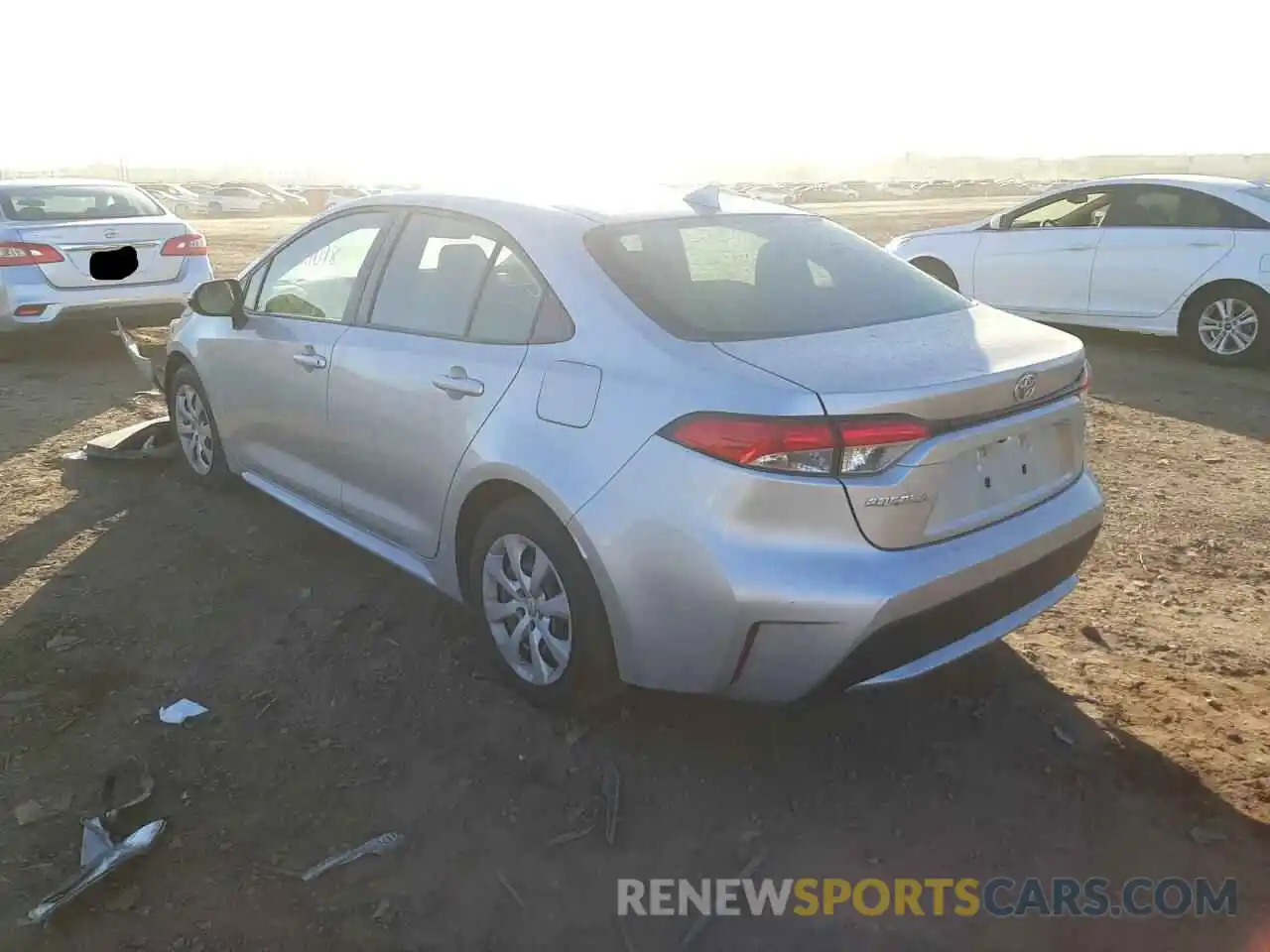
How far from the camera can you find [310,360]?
13.8 ft

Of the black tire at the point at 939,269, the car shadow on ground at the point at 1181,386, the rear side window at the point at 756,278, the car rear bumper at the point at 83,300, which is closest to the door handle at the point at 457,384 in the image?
the rear side window at the point at 756,278

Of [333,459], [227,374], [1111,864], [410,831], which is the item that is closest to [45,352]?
[227,374]

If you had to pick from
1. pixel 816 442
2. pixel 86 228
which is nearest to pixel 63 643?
pixel 816 442

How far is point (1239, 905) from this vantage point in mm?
2605

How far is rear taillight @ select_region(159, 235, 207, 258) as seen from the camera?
340 inches

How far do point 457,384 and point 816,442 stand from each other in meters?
1.31

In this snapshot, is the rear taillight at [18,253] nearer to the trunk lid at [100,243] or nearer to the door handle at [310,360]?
the trunk lid at [100,243]

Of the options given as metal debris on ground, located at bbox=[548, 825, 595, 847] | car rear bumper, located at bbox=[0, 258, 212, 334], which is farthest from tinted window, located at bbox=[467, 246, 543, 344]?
car rear bumper, located at bbox=[0, 258, 212, 334]

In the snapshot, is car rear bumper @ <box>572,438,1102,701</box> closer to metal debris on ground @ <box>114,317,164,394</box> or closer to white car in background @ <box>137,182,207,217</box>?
metal debris on ground @ <box>114,317,164,394</box>

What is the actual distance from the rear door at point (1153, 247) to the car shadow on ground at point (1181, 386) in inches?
18.9

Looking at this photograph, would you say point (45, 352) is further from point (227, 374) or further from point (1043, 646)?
point (1043, 646)

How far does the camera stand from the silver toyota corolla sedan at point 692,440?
8.79 ft

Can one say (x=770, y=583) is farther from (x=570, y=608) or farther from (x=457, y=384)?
(x=457, y=384)

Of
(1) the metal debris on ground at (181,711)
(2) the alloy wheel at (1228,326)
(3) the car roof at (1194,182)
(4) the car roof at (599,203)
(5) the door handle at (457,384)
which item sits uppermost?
(4) the car roof at (599,203)
